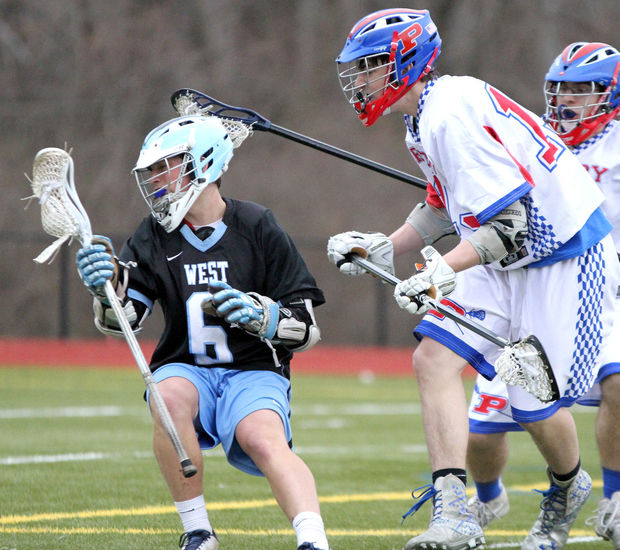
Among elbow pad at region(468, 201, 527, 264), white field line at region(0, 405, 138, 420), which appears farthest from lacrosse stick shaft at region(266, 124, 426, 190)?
white field line at region(0, 405, 138, 420)

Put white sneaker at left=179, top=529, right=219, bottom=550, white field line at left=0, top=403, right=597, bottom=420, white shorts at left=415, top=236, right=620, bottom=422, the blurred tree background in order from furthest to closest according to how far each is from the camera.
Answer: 1. the blurred tree background
2. white field line at left=0, top=403, right=597, bottom=420
3. white shorts at left=415, top=236, right=620, bottom=422
4. white sneaker at left=179, top=529, right=219, bottom=550

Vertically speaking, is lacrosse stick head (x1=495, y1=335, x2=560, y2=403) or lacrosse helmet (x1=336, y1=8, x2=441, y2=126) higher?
lacrosse helmet (x1=336, y1=8, x2=441, y2=126)

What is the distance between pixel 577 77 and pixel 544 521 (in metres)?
2.03

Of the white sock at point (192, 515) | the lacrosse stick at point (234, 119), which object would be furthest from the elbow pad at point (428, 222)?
the white sock at point (192, 515)

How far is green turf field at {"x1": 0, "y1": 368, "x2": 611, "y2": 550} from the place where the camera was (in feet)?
16.5

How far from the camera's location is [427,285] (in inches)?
164

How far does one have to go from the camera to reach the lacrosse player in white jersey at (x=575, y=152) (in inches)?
211

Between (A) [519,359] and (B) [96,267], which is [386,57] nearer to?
(A) [519,359]

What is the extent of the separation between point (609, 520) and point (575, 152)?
1.68 m

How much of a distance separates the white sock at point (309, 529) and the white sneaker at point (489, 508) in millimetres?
1640

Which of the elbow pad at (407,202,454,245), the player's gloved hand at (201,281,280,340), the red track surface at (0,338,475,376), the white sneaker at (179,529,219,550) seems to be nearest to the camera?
the player's gloved hand at (201,281,280,340)

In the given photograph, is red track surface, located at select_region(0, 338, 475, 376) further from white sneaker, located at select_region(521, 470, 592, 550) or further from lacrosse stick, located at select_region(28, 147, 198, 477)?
lacrosse stick, located at select_region(28, 147, 198, 477)

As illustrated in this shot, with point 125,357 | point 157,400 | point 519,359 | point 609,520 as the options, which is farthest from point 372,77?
point 125,357

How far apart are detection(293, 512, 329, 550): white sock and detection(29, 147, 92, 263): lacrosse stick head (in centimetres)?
128
